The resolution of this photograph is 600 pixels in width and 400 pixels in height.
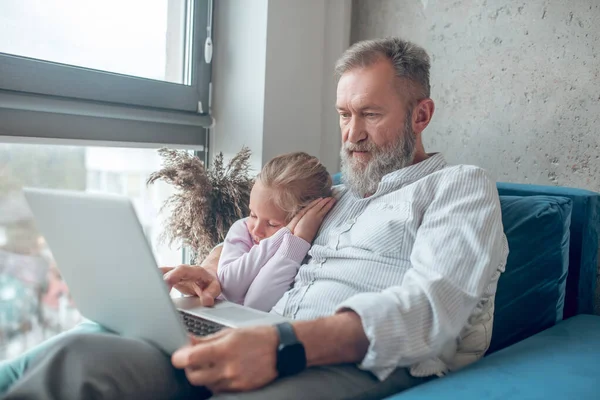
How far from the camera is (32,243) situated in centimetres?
175

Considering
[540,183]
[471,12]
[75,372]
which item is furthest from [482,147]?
[75,372]

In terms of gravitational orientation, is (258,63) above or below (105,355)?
above

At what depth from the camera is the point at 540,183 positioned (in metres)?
1.80

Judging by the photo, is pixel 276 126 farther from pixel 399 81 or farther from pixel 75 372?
pixel 75 372

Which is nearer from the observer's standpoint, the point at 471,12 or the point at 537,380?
the point at 537,380

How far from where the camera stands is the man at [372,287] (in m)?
0.94

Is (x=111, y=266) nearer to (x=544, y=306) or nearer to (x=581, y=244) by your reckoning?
(x=544, y=306)

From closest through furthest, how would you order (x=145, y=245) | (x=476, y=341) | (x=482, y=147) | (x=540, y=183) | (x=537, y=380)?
(x=145, y=245) → (x=537, y=380) → (x=476, y=341) → (x=540, y=183) → (x=482, y=147)

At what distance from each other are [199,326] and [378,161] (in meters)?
0.63

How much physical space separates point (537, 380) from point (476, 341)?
0.21 meters

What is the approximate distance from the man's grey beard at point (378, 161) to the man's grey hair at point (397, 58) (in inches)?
4.2

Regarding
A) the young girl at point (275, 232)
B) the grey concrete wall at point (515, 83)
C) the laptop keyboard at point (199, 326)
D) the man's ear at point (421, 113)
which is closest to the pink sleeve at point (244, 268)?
the young girl at point (275, 232)

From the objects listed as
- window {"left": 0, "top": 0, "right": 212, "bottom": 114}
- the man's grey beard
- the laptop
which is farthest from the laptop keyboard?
window {"left": 0, "top": 0, "right": 212, "bottom": 114}

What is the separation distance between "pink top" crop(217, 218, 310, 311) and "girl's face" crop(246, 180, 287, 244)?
6 cm
